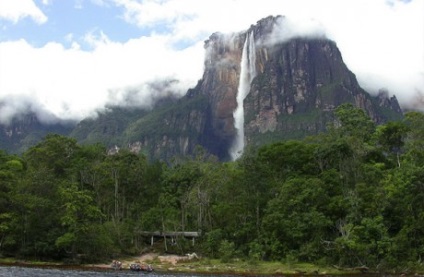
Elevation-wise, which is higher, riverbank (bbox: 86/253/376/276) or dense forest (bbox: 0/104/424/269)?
dense forest (bbox: 0/104/424/269)

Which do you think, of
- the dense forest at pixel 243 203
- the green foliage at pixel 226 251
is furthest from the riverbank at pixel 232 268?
the dense forest at pixel 243 203

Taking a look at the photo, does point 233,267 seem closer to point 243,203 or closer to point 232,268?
point 232,268

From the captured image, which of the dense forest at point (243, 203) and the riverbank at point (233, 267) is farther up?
the dense forest at point (243, 203)

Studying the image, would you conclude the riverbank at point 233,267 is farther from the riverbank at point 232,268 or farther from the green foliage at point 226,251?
the green foliage at point 226,251

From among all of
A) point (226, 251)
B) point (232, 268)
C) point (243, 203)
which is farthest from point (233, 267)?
point (243, 203)

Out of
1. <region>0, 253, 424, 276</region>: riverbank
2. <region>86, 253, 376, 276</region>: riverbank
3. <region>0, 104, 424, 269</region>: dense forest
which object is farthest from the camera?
<region>0, 104, 424, 269</region>: dense forest

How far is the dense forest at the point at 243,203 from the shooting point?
5904 centimetres

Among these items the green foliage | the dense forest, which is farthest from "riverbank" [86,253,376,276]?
the dense forest

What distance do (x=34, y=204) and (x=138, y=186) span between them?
2395 centimetres

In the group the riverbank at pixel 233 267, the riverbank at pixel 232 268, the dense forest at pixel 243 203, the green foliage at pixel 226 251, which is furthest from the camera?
the green foliage at pixel 226 251

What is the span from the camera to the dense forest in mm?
59041

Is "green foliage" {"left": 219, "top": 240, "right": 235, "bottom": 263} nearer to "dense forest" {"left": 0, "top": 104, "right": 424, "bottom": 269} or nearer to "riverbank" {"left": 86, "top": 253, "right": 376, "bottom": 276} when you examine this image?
"dense forest" {"left": 0, "top": 104, "right": 424, "bottom": 269}

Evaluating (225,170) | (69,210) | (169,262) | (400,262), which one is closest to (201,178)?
(225,170)

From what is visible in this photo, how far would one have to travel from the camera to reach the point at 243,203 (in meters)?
68.9
